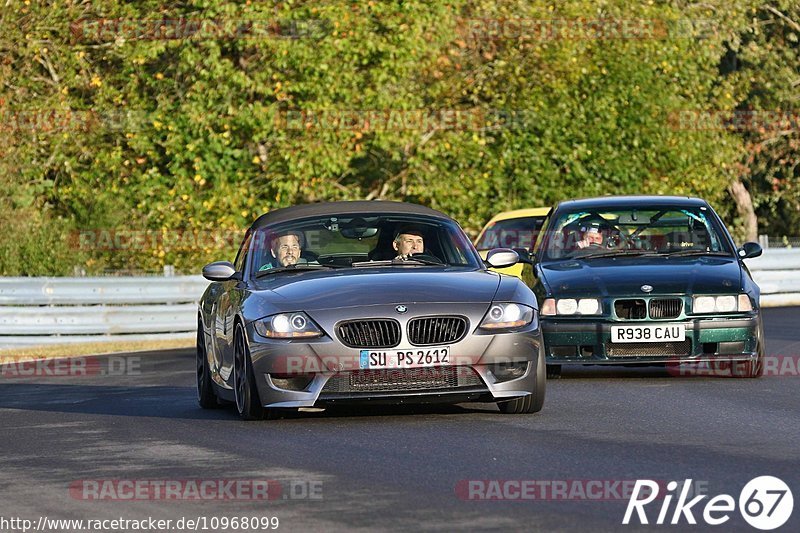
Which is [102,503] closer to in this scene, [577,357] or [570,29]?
[577,357]

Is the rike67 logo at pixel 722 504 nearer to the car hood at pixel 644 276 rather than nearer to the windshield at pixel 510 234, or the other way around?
the car hood at pixel 644 276

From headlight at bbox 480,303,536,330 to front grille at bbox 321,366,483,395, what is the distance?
1.16 ft

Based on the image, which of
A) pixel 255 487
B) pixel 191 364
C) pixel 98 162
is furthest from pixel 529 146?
pixel 255 487

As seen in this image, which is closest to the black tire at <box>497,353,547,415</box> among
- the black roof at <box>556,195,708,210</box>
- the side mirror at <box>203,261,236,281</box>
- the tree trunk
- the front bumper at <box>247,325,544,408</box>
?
the front bumper at <box>247,325,544,408</box>

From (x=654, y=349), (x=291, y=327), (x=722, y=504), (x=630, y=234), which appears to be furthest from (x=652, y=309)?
(x=722, y=504)

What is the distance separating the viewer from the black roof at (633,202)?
1667 centimetres

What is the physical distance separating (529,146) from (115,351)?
47.2 ft

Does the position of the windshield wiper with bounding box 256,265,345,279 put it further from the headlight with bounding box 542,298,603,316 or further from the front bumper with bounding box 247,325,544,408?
the headlight with bounding box 542,298,603,316

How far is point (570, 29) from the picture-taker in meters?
37.2

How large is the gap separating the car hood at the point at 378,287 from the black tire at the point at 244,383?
36 cm

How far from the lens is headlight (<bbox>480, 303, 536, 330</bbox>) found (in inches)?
461

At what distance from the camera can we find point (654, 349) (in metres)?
14.7

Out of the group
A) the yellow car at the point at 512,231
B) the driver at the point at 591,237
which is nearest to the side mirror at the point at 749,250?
the driver at the point at 591,237

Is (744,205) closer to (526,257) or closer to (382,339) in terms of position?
(526,257)
